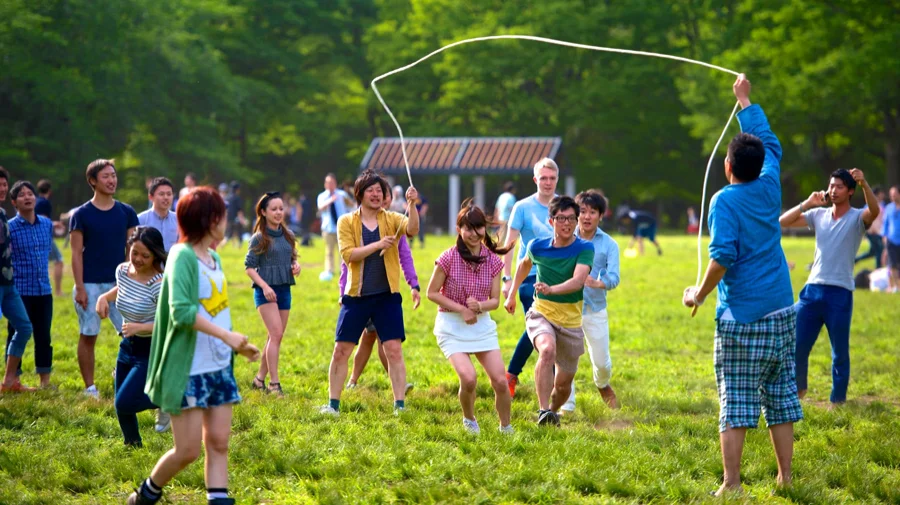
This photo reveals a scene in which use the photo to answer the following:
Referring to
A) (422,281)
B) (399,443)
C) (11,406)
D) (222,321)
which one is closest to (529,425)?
(399,443)

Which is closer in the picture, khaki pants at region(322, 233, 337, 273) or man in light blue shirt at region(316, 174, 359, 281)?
man in light blue shirt at region(316, 174, 359, 281)

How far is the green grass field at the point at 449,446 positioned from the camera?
5.74m

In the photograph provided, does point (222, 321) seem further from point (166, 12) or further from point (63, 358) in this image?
point (166, 12)

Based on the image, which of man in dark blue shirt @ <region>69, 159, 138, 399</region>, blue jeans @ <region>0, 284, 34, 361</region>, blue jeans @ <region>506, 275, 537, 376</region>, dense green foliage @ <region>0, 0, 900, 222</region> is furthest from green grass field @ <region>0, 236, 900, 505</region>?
dense green foliage @ <region>0, 0, 900, 222</region>

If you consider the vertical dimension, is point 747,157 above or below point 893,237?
above

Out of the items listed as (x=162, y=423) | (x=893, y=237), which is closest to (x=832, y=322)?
(x=162, y=423)

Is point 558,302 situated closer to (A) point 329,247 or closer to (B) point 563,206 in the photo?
(B) point 563,206

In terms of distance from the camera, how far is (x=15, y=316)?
324 inches

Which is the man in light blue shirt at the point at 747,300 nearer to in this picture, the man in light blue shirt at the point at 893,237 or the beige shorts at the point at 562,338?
the beige shorts at the point at 562,338

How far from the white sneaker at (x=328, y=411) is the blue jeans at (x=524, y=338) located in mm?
1604

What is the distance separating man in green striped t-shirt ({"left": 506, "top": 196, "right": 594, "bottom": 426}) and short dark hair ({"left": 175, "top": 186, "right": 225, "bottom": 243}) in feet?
8.87

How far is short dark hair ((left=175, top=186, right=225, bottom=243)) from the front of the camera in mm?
4949

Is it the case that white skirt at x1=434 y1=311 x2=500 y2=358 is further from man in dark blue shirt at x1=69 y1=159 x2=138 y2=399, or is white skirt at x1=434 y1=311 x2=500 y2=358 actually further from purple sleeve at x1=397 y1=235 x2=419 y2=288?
man in dark blue shirt at x1=69 y1=159 x2=138 y2=399

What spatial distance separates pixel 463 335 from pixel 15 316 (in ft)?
12.5
